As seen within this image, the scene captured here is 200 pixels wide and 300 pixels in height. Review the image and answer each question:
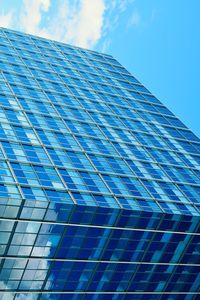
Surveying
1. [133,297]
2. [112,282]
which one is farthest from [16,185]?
[133,297]

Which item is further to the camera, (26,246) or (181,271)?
(181,271)

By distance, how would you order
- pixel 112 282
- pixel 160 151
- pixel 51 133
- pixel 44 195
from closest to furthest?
pixel 44 195, pixel 112 282, pixel 51 133, pixel 160 151

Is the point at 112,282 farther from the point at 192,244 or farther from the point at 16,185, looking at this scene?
the point at 16,185

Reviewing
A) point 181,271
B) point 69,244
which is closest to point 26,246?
point 69,244

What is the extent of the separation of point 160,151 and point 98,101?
1719cm

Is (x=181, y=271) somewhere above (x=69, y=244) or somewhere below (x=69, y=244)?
below

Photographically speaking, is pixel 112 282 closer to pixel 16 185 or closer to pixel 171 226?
pixel 171 226

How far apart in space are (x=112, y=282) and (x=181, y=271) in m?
9.03

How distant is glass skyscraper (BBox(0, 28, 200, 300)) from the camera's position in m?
51.4

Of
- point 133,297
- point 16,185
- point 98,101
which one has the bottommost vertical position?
point 133,297

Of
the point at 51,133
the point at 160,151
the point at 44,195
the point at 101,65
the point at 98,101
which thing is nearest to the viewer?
the point at 44,195

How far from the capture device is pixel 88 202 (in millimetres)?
53438

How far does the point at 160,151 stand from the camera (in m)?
79.4

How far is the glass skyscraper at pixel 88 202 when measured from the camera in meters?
51.4
